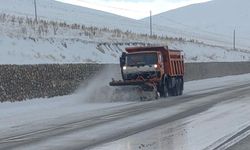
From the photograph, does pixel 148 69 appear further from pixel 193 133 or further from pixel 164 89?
pixel 193 133

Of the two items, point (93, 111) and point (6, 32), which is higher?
point (6, 32)

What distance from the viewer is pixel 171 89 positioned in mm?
33312

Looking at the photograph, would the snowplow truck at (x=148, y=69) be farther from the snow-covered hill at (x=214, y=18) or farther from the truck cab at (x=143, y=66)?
the snow-covered hill at (x=214, y=18)

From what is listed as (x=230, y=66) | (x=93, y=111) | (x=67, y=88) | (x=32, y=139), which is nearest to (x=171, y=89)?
(x=67, y=88)

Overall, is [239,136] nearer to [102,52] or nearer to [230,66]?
[102,52]

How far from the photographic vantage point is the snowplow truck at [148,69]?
30609 mm

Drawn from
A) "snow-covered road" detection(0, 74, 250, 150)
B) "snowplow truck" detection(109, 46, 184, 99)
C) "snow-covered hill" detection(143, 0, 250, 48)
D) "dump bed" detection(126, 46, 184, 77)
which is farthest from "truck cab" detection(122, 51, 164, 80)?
"snow-covered hill" detection(143, 0, 250, 48)

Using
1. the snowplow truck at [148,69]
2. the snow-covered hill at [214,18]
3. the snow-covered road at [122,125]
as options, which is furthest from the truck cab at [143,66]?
the snow-covered hill at [214,18]

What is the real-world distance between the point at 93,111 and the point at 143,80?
7100 millimetres

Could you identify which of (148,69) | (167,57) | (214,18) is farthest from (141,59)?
(214,18)

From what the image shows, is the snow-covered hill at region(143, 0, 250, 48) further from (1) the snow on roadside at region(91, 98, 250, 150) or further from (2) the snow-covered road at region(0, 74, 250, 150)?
(1) the snow on roadside at region(91, 98, 250, 150)

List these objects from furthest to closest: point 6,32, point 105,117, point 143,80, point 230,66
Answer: point 230,66 → point 6,32 → point 143,80 → point 105,117

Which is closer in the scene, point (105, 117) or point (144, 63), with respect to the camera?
point (105, 117)

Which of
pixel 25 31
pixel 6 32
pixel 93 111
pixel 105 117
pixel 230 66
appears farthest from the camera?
pixel 230 66
